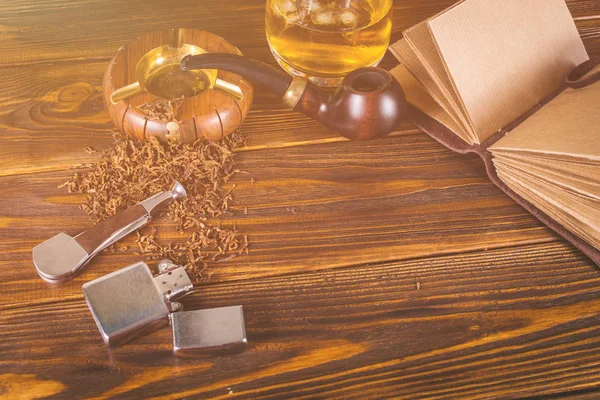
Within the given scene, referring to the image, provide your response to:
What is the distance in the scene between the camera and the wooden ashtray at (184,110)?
1.05 meters

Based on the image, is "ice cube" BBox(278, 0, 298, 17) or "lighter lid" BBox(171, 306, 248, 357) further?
"ice cube" BBox(278, 0, 298, 17)

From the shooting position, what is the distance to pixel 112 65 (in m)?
1.11

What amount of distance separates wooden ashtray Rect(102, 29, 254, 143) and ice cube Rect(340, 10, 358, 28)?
0.20 m

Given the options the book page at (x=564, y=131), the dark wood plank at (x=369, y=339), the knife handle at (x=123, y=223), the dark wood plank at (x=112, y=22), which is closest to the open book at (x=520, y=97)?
the book page at (x=564, y=131)

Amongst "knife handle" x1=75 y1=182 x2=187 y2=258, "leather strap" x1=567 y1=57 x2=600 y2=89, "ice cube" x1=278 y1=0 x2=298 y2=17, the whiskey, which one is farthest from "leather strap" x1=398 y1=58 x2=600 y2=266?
"knife handle" x1=75 y1=182 x2=187 y2=258

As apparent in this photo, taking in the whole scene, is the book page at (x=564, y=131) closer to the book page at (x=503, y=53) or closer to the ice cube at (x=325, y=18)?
the book page at (x=503, y=53)

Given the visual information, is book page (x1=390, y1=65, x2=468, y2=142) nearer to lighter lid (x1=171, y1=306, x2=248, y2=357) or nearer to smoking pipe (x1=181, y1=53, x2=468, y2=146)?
smoking pipe (x1=181, y1=53, x2=468, y2=146)

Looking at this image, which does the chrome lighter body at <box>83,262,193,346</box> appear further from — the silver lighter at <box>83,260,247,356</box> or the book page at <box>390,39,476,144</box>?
the book page at <box>390,39,476,144</box>

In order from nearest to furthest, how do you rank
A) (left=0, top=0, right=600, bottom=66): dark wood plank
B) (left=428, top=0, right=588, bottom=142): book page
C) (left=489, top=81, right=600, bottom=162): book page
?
(left=489, top=81, right=600, bottom=162): book page → (left=428, top=0, right=588, bottom=142): book page → (left=0, top=0, right=600, bottom=66): dark wood plank

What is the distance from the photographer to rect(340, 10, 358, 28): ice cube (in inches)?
44.4

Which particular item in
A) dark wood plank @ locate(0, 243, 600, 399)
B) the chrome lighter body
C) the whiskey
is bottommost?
dark wood plank @ locate(0, 243, 600, 399)

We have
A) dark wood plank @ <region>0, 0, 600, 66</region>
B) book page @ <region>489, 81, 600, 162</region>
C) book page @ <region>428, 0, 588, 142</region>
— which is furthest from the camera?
dark wood plank @ <region>0, 0, 600, 66</region>

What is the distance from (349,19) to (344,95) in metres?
0.17

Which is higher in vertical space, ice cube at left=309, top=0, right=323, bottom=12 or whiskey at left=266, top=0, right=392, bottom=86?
ice cube at left=309, top=0, right=323, bottom=12
